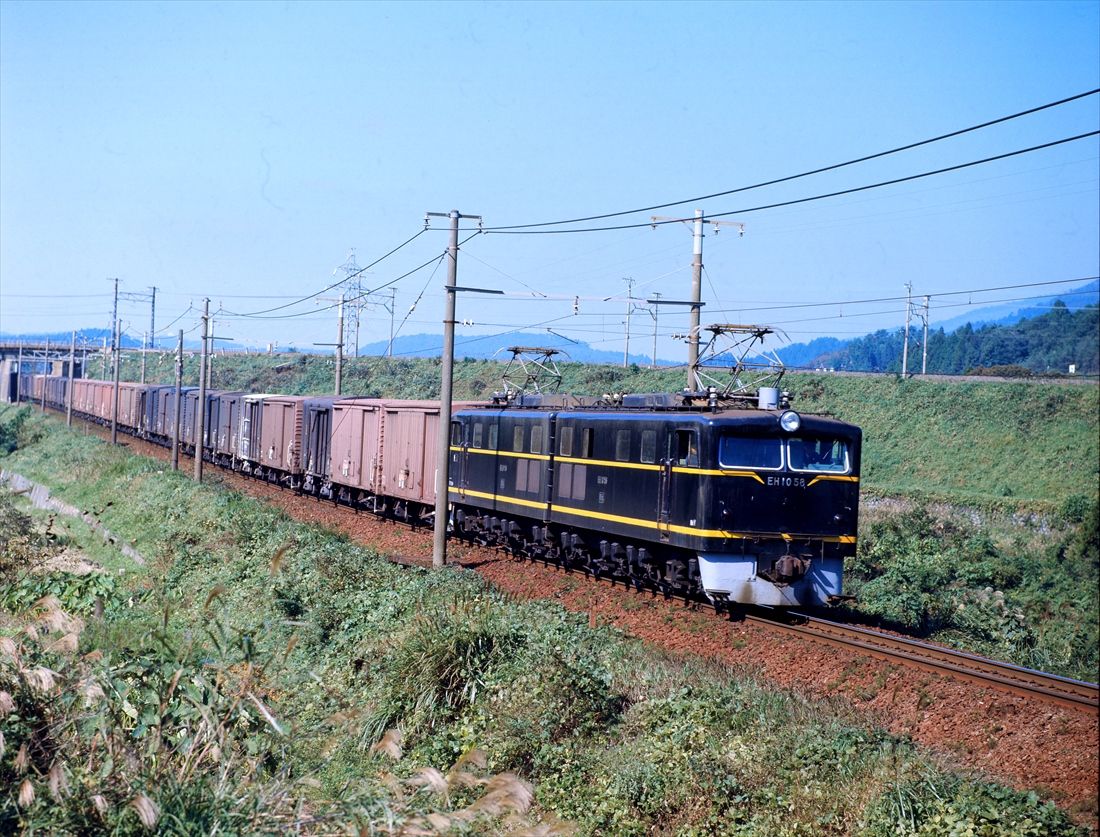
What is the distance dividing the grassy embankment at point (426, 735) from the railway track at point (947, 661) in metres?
1.86

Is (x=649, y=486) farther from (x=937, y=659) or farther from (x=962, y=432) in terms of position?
(x=962, y=432)

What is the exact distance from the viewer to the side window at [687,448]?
624 inches

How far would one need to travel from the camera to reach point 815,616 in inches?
661

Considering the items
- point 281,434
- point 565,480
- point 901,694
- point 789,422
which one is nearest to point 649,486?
point 789,422

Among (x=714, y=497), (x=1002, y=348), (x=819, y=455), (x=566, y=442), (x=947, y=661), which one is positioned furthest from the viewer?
(x=1002, y=348)

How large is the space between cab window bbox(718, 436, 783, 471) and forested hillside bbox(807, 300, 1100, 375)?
3798 millimetres

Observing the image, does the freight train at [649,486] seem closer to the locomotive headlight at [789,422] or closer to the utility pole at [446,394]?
the locomotive headlight at [789,422]

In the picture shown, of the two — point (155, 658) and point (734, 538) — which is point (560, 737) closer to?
point (155, 658)

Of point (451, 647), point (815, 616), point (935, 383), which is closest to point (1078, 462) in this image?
point (935, 383)

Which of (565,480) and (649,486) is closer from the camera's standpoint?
(649,486)

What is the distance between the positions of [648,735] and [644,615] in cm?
604

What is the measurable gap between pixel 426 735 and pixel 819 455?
741 cm

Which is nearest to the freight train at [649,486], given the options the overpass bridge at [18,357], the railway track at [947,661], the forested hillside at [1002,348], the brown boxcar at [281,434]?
the railway track at [947,661]

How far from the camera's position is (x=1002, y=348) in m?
42.7
